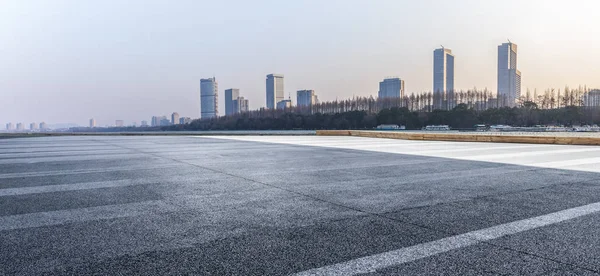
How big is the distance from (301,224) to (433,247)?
1.44 metres

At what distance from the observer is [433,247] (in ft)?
11.5

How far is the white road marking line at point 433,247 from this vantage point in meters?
3.02

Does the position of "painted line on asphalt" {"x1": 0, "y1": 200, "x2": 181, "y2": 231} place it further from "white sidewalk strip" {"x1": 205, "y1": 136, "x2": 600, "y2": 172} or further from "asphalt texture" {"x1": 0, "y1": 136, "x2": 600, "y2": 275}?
"white sidewalk strip" {"x1": 205, "y1": 136, "x2": 600, "y2": 172}

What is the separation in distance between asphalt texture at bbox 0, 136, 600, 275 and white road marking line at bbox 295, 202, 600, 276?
0.7 inches

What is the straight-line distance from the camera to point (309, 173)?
855 centimetres

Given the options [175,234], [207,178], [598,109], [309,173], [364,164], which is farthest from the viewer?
[598,109]

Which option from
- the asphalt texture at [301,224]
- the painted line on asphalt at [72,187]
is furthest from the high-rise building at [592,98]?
the painted line on asphalt at [72,187]

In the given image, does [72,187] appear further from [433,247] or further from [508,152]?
[508,152]

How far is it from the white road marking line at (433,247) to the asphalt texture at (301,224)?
0.06 feet

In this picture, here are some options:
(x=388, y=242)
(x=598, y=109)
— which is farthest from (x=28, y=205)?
(x=598, y=109)

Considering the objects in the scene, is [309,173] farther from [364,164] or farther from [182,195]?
[182,195]

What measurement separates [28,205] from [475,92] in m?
127

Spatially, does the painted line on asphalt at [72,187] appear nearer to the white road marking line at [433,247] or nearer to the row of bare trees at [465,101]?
the white road marking line at [433,247]

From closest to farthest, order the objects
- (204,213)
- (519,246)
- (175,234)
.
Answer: (519,246), (175,234), (204,213)
